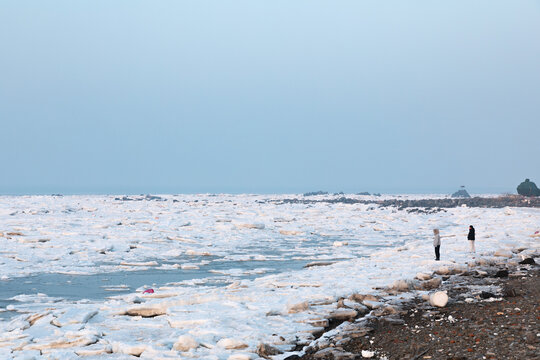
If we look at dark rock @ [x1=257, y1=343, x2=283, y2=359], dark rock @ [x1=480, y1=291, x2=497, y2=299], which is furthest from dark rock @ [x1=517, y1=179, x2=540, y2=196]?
dark rock @ [x1=257, y1=343, x2=283, y2=359]

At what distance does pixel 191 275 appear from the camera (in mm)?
15883

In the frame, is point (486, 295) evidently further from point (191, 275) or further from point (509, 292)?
point (191, 275)

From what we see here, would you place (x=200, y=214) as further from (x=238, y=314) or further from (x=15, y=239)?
(x=238, y=314)

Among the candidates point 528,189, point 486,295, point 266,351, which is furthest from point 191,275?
point 528,189

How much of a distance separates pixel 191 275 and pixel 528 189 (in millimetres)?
41918

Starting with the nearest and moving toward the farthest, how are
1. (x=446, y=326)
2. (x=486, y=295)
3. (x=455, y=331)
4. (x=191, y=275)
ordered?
(x=455, y=331) < (x=446, y=326) < (x=486, y=295) < (x=191, y=275)

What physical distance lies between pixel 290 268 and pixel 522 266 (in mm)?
6865

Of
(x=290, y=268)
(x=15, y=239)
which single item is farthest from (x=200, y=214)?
(x=290, y=268)

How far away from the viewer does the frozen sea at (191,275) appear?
27.8 feet

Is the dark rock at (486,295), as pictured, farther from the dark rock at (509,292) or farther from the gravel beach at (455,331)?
the dark rock at (509,292)

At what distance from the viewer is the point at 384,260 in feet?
55.0

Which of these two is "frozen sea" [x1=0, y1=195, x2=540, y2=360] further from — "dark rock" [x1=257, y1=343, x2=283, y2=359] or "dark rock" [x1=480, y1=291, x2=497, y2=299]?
"dark rock" [x1=480, y1=291, x2=497, y2=299]

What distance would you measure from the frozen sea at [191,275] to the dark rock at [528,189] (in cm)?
1646

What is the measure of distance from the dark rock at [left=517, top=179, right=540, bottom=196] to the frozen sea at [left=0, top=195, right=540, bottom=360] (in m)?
16.5
